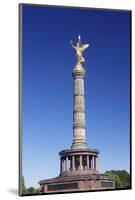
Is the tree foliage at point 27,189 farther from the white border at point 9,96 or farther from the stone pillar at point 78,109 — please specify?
the stone pillar at point 78,109

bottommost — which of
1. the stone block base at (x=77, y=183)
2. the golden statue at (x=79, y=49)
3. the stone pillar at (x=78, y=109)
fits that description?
the stone block base at (x=77, y=183)

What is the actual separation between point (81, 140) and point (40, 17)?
1361 mm

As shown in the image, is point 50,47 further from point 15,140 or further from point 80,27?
point 15,140

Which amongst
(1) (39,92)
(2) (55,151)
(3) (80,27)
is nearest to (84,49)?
(3) (80,27)

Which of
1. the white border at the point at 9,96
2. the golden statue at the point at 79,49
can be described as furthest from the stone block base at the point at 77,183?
the golden statue at the point at 79,49

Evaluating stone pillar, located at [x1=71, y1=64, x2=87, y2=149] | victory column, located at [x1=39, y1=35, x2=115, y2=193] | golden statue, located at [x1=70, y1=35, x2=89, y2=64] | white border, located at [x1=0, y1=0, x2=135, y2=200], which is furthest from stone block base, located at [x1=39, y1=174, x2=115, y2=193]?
golden statue, located at [x1=70, y1=35, x2=89, y2=64]

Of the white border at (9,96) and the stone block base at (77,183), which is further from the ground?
the white border at (9,96)

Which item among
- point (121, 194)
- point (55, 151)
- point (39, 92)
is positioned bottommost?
point (121, 194)

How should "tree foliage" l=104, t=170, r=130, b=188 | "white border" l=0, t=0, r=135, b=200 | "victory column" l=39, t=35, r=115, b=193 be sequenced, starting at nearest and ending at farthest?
"white border" l=0, t=0, r=135, b=200
"victory column" l=39, t=35, r=115, b=193
"tree foliage" l=104, t=170, r=130, b=188

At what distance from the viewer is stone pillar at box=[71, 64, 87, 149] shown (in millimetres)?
7113

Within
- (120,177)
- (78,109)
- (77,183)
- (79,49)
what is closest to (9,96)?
(78,109)

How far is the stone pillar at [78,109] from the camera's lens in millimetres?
7113

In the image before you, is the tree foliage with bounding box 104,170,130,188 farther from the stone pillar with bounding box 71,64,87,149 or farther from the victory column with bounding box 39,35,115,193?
the stone pillar with bounding box 71,64,87,149

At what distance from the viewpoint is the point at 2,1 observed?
688 cm
